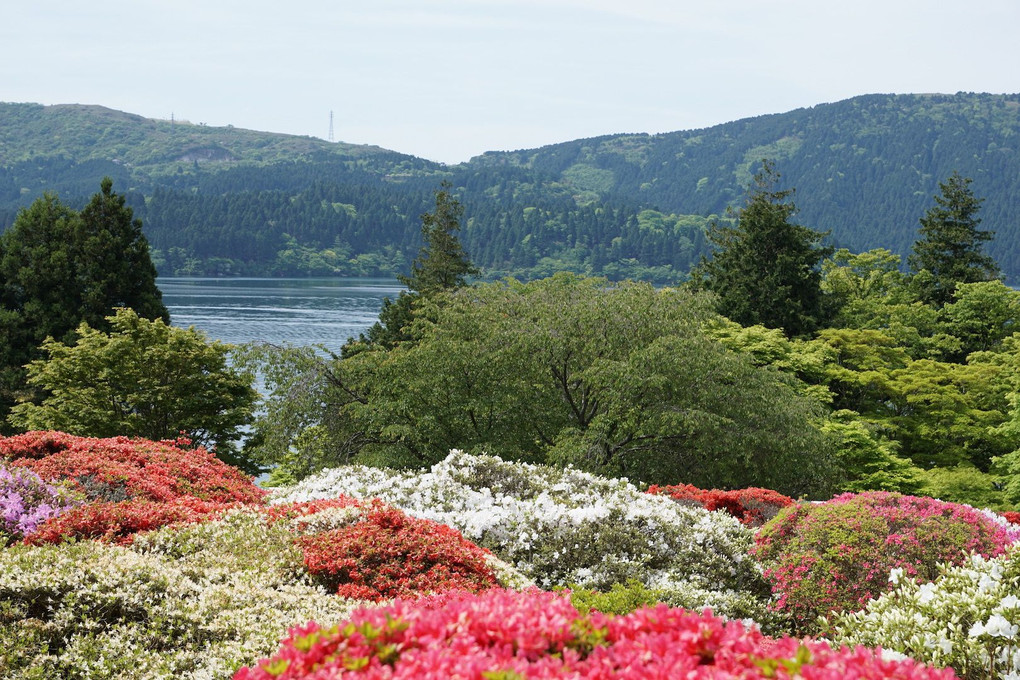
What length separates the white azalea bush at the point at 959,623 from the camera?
5.29 meters

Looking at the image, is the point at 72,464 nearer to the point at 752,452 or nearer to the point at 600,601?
the point at 600,601

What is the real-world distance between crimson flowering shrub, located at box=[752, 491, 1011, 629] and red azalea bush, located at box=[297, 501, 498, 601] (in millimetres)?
3354

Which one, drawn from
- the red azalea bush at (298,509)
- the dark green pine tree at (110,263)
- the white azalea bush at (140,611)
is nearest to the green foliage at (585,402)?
the red azalea bush at (298,509)

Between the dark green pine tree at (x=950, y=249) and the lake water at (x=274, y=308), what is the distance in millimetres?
36244

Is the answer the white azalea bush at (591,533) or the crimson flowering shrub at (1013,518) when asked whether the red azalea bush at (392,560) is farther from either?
the crimson flowering shrub at (1013,518)

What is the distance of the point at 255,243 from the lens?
187 meters

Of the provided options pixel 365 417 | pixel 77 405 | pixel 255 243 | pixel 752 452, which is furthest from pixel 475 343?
pixel 255 243

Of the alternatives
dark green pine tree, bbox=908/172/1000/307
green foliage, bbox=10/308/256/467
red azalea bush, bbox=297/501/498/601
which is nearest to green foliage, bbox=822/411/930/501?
green foliage, bbox=10/308/256/467

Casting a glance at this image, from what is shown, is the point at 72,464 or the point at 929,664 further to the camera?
the point at 72,464

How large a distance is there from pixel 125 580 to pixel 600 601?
346cm

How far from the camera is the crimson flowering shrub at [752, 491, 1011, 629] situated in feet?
28.0

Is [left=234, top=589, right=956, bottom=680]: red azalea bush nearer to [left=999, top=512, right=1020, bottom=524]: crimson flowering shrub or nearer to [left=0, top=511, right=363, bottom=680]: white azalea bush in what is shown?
[left=0, top=511, right=363, bottom=680]: white azalea bush

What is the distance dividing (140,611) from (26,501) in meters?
3.70

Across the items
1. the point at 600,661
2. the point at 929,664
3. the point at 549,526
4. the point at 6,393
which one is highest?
the point at 600,661
